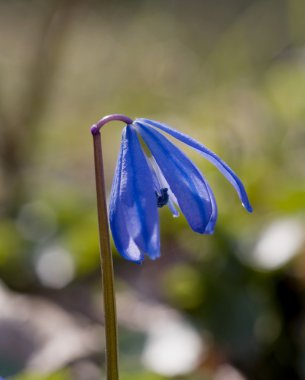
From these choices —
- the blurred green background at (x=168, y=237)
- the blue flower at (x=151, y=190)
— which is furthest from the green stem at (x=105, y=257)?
the blurred green background at (x=168, y=237)

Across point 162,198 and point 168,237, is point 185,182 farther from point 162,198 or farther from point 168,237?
point 168,237

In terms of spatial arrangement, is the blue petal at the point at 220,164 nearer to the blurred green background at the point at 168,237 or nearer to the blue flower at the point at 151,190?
the blue flower at the point at 151,190

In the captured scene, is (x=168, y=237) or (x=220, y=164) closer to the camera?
(x=220, y=164)

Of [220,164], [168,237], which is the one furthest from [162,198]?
[168,237]

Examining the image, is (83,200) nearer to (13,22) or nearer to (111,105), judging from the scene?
(111,105)

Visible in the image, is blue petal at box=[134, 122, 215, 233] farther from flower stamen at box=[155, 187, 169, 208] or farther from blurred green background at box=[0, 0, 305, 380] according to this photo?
blurred green background at box=[0, 0, 305, 380]

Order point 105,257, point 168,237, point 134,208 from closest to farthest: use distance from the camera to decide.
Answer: point 134,208 → point 105,257 → point 168,237
